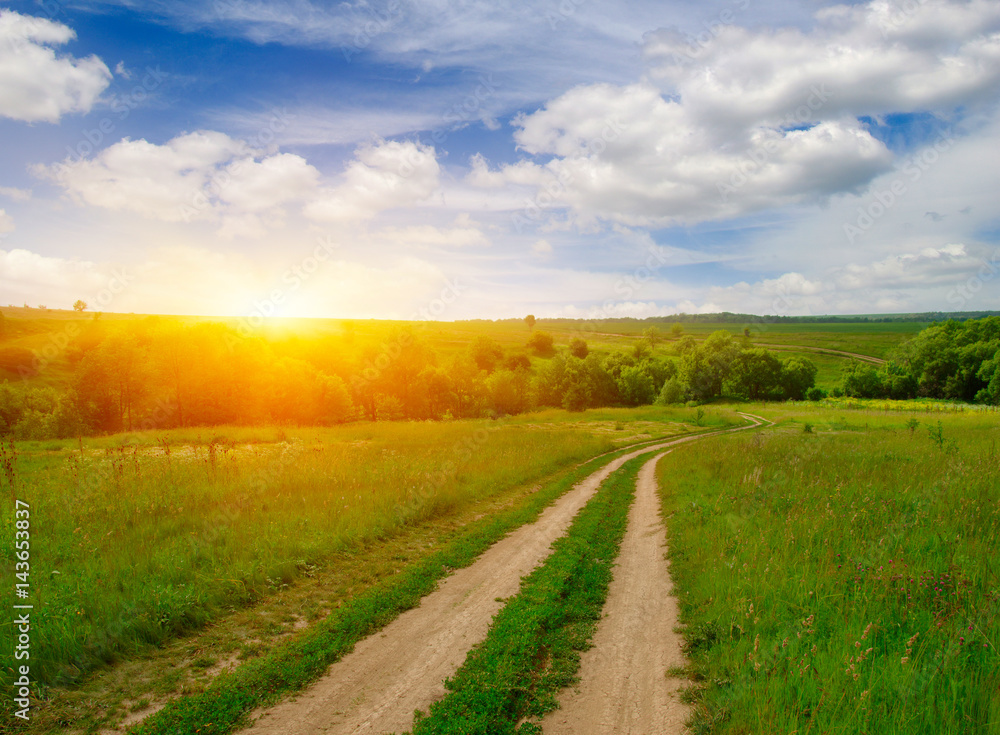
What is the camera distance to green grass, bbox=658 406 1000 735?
4254 mm

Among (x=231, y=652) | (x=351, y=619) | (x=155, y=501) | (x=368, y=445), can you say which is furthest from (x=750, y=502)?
(x=368, y=445)

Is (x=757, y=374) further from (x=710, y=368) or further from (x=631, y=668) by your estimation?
(x=631, y=668)

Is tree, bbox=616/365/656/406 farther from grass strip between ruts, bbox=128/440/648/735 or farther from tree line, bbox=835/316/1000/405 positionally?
grass strip between ruts, bbox=128/440/648/735

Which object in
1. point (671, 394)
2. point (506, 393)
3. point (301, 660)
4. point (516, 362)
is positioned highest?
point (516, 362)

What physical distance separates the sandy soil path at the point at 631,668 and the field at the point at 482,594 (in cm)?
9

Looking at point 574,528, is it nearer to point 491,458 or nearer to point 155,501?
point 491,458

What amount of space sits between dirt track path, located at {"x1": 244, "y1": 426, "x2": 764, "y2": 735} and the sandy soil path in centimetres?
151

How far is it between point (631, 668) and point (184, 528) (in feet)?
30.0

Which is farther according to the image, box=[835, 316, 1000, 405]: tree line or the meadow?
box=[835, 316, 1000, 405]: tree line

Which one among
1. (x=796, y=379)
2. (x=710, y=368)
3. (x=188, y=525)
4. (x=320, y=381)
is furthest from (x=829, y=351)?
(x=188, y=525)

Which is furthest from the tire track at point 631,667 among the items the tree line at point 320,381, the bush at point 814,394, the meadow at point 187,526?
the bush at point 814,394

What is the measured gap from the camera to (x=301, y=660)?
560 centimetres

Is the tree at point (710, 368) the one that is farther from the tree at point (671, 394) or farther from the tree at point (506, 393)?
the tree at point (506, 393)

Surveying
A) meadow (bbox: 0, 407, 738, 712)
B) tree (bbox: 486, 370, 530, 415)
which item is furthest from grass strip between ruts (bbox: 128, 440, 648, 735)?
tree (bbox: 486, 370, 530, 415)
